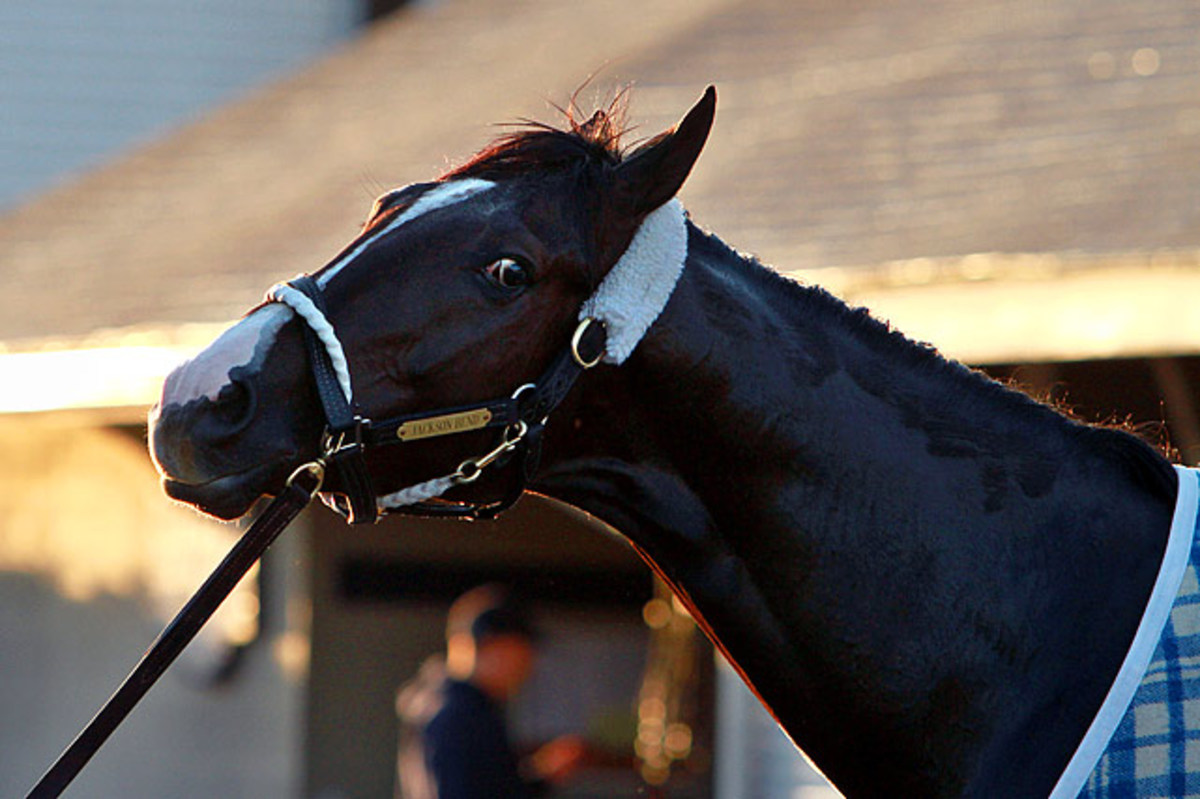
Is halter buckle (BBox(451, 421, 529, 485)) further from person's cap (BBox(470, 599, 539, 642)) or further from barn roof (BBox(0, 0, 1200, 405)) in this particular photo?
person's cap (BBox(470, 599, 539, 642))

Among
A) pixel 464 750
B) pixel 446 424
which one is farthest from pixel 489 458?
pixel 464 750

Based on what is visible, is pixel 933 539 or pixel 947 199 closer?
pixel 933 539

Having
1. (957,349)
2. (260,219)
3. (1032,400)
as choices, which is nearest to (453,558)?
(260,219)

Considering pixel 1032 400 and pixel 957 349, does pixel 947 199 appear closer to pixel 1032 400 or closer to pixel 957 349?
pixel 957 349

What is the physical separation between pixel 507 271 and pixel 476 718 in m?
3.51

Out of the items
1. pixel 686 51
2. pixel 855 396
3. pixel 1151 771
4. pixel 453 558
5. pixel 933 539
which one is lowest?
pixel 453 558

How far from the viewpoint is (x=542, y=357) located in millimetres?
2135

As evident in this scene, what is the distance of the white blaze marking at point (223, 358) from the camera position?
2.02m

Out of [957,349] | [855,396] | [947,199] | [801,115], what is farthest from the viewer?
[801,115]

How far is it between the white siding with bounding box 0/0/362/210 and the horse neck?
10.8 metres

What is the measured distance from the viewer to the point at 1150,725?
2020 mm

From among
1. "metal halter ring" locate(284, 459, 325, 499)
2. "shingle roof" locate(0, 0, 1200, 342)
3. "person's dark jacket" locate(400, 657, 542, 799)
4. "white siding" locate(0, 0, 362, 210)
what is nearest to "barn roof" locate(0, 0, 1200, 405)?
"shingle roof" locate(0, 0, 1200, 342)

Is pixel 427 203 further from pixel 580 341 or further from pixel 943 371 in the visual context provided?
pixel 943 371

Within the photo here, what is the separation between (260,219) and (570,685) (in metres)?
2.66
